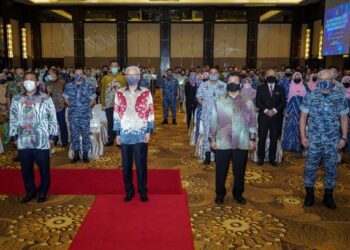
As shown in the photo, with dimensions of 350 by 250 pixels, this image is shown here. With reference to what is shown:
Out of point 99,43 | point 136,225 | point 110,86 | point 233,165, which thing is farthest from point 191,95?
point 99,43

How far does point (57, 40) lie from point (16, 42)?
246 centimetres

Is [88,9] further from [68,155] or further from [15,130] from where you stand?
[15,130]

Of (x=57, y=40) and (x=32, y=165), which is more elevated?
(x=57, y=40)

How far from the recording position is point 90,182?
539 centimetres

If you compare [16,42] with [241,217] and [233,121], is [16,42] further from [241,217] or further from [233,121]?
[241,217]

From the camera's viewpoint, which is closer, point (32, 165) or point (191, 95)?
point (32, 165)

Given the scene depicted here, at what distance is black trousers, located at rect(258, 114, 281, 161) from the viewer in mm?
6266

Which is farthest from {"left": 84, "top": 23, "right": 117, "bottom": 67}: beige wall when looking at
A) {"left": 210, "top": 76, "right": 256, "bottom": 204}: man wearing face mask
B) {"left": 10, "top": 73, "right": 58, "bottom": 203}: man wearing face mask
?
{"left": 210, "top": 76, "right": 256, "bottom": 204}: man wearing face mask

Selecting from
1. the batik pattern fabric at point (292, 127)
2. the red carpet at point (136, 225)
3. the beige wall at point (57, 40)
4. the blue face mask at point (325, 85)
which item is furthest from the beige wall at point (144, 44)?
the blue face mask at point (325, 85)

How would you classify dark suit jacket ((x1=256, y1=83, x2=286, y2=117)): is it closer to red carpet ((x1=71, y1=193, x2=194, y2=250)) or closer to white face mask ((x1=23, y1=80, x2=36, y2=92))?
red carpet ((x1=71, y1=193, x2=194, y2=250))

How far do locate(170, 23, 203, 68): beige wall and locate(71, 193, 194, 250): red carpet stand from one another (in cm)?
1825

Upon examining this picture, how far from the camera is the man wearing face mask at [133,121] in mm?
4270

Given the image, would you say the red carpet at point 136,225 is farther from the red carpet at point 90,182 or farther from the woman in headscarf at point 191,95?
the woman in headscarf at point 191,95

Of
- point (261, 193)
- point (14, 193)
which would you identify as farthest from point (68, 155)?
point (261, 193)
